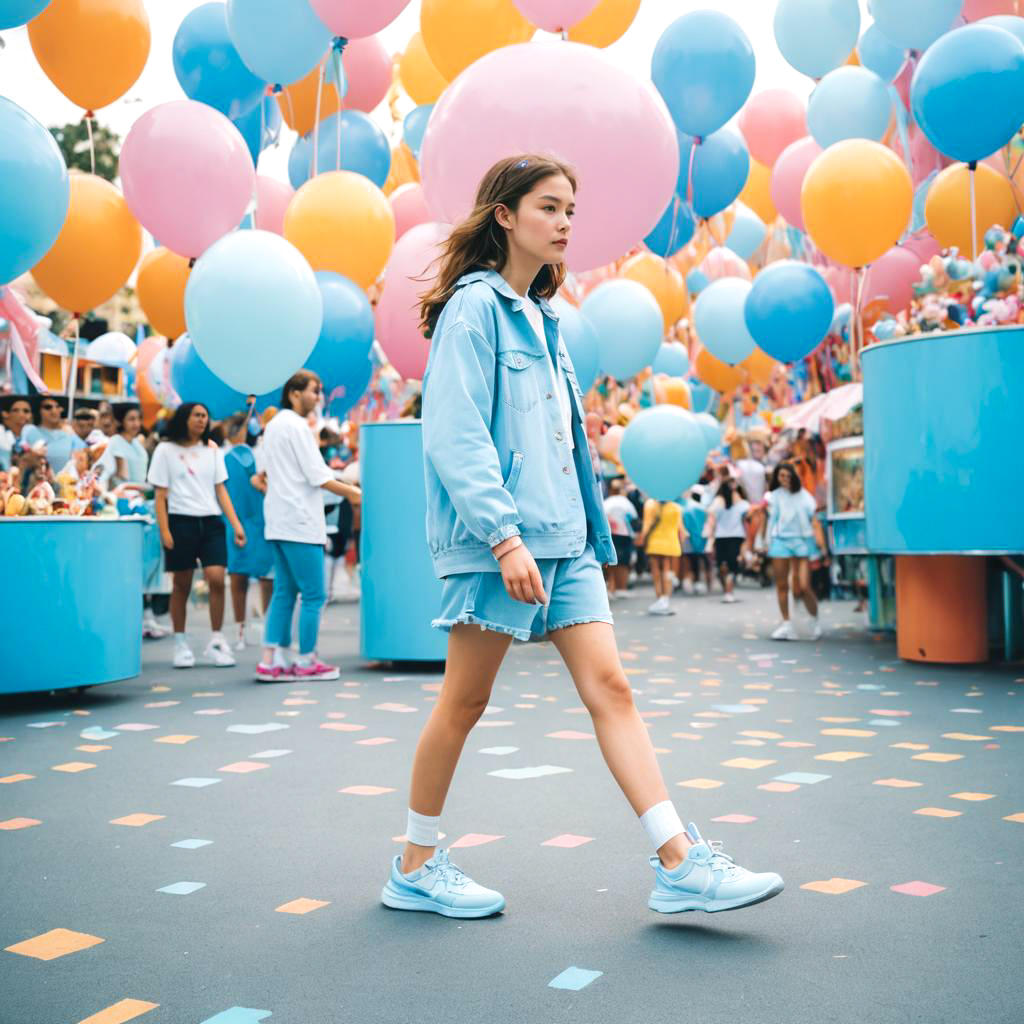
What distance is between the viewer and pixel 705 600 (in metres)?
13.9

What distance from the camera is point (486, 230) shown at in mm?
2773

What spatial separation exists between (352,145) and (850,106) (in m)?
3.68

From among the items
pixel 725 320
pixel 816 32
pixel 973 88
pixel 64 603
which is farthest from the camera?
pixel 725 320

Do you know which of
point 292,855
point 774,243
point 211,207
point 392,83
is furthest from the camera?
point 774,243

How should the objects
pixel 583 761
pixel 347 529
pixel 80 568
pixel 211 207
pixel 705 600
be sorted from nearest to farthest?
pixel 583 761 → pixel 80 568 → pixel 211 207 → pixel 347 529 → pixel 705 600

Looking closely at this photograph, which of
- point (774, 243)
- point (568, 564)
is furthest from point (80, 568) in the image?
point (774, 243)

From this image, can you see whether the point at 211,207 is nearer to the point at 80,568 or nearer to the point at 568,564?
the point at 80,568

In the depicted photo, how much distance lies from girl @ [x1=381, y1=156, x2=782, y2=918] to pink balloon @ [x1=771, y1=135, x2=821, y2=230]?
7.38 metres

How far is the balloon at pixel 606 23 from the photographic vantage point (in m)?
7.26

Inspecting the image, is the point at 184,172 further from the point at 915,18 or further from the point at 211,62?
the point at 915,18

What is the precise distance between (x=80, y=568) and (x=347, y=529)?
679 cm

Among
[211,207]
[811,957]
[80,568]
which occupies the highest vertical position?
[211,207]

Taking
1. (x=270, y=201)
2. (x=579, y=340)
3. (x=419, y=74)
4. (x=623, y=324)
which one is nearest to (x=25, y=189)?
(x=579, y=340)

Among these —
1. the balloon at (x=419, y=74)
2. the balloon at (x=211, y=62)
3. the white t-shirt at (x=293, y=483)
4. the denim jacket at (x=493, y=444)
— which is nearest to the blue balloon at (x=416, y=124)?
the balloon at (x=419, y=74)
